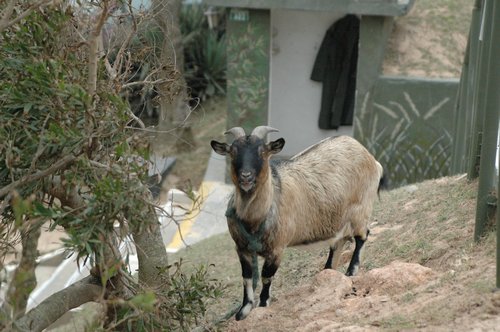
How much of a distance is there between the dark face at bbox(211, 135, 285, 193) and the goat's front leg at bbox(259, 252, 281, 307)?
0.71 m

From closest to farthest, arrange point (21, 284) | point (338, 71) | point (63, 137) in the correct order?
point (21, 284)
point (63, 137)
point (338, 71)

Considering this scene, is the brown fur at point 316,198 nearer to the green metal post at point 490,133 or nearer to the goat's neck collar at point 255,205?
the goat's neck collar at point 255,205

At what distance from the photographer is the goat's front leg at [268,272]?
6633 millimetres

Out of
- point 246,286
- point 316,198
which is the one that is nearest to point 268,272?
point 246,286

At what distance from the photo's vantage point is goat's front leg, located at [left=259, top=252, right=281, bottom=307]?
663 centimetres

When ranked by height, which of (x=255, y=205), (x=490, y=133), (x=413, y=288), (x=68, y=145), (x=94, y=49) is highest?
(x=94, y=49)

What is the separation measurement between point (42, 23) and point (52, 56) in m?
Answer: 0.22

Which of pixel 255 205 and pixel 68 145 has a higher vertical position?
pixel 68 145

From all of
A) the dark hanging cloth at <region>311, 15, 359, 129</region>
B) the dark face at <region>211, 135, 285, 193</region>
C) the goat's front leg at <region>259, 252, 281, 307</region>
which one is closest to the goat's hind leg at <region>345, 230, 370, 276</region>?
the goat's front leg at <region>259, 252, 281, 307</region>

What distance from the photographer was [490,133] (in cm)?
662

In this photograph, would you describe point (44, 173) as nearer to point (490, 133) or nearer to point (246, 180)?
point (246, 180)

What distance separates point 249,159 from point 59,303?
1.78 meters

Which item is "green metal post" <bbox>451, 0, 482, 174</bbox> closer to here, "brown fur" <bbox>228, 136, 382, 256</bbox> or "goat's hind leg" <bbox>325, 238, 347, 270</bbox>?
"brown fur" <bbox>228, 136, 382, 256</bbox>

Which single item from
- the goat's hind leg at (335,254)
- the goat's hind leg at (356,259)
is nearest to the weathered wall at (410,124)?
the goat's hind leg at (335,254)
